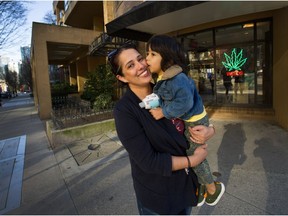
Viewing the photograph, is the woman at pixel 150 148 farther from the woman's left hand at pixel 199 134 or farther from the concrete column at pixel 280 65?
the concrete column at pixel 280 65

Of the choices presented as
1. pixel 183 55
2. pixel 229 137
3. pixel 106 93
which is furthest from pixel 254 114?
pixel 183 55

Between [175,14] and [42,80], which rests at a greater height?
[175,14]

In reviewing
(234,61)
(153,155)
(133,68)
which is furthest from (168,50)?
(234,61)

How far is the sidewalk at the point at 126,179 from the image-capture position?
112 inches

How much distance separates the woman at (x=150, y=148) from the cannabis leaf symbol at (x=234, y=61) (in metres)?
6.83

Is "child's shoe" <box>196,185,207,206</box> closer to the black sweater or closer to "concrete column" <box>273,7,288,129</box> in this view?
the black sweater

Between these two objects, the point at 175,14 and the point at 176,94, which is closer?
the point at 176,94

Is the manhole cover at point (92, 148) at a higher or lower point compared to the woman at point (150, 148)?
lower

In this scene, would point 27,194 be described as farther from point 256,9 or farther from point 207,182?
point 256,9

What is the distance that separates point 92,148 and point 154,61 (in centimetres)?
435

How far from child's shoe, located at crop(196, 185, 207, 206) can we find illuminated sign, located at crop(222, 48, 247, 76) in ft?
22.4

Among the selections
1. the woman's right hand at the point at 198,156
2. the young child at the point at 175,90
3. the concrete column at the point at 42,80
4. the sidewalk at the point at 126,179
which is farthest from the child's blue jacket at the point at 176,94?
the concrete column at the point at 42,80

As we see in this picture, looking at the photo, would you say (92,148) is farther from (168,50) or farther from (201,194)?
(168,50)

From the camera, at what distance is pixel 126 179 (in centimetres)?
371
